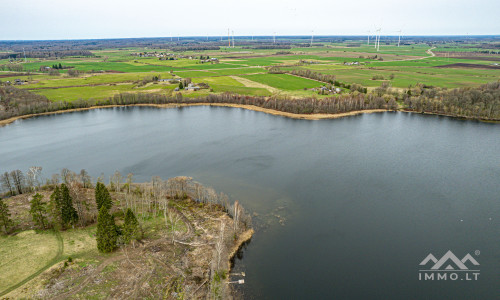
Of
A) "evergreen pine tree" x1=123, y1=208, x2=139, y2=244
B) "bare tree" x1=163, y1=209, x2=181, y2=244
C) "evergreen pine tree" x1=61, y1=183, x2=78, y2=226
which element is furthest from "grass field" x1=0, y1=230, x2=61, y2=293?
"bare tree" x1=163, y1=209, x2=181, y2=244

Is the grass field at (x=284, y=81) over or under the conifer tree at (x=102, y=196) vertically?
over

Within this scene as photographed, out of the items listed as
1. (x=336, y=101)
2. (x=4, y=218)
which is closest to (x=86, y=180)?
(x=4, y=218)

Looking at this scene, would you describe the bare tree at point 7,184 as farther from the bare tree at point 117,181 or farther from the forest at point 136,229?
the bare tree at point 117,181

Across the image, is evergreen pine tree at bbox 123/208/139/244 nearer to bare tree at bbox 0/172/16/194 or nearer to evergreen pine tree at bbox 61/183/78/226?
evergreen pine tree at bbox 61/183/78/226

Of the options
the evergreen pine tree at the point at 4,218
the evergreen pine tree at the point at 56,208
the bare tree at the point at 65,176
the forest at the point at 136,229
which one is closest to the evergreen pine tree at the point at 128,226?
the forest at the point at 136,229

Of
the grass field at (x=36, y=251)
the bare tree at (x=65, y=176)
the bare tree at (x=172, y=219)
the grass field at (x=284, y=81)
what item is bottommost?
the grass field at (x=36, y=251)

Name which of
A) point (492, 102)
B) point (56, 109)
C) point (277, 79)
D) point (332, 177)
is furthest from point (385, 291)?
point (277, 79)
